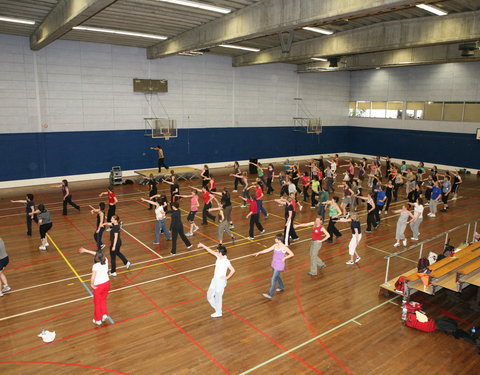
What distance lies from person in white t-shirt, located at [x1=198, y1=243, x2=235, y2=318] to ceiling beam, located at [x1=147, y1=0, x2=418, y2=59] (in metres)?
7.35

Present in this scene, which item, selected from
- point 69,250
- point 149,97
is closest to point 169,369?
point 69,250

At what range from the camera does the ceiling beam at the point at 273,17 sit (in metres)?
10.1

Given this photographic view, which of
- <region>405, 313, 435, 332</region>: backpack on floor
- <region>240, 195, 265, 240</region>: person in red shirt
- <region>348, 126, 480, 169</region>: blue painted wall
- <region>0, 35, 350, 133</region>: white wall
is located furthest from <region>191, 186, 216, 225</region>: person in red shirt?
<region>348, 126, 480, 169</region>: blue painted wall

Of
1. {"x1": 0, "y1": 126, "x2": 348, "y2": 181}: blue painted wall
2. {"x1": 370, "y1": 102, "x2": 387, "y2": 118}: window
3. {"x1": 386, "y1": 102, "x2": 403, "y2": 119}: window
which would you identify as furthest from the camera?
{"x1": 370, "y1": 102, "x2": 387, "y2": 118}: window

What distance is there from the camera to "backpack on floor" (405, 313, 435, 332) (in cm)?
823

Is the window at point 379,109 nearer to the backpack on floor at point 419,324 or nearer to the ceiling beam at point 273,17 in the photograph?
the ceiling beam at point 273,17

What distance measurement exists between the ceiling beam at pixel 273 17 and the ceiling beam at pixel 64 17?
506 centimetres

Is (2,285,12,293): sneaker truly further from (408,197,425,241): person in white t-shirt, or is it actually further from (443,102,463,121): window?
(443,102,463,121): window

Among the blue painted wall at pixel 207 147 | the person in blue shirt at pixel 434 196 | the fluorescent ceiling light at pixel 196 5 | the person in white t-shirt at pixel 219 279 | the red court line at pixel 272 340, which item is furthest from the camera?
the blue painted wall at pixel 207 147

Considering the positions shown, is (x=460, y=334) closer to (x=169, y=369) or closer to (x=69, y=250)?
(x=169, y=369)

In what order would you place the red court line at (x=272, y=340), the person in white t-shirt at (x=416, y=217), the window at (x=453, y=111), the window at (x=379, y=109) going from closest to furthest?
1. the red court line at (x=272, y=340)
2. the person in white t-shirt at (x=416, y=217)
3. the window at (x=453, y=111)
4. the window at (x=379, y=109)

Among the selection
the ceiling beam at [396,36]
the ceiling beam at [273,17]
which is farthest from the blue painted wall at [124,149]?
the ceiling beam at [396,36]

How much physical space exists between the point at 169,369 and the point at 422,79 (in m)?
32.6

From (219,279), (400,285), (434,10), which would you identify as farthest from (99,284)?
(434,10)
